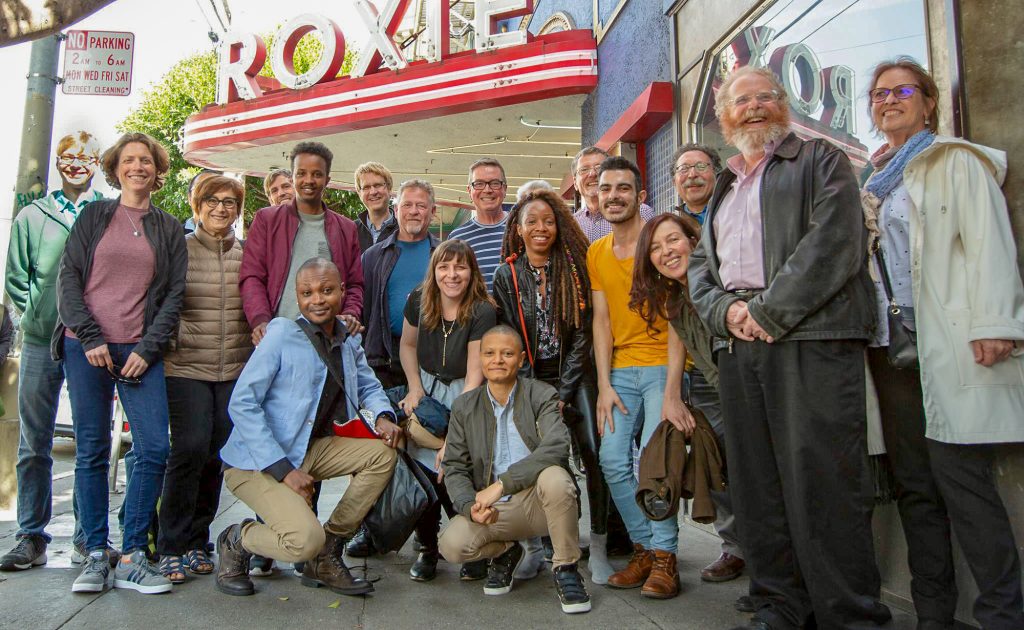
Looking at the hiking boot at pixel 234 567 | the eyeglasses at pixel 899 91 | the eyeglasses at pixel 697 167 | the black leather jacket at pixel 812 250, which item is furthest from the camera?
the eyeglasses at pixel 697 167

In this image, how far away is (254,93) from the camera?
476 inches

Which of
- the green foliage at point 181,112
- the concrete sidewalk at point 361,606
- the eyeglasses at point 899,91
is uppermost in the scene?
the green foliage at point 181,112

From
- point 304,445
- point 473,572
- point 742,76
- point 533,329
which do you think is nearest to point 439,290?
point 533,329

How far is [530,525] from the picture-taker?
352cm

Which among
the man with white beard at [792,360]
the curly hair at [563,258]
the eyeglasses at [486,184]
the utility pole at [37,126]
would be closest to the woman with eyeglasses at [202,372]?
the eyeglasses at [486,184]

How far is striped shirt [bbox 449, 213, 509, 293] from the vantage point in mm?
4648

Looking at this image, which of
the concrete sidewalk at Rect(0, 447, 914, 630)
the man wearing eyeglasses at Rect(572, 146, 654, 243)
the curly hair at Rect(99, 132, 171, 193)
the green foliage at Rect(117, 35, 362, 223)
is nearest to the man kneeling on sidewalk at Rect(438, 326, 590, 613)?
the concrete sidewalk at Rect(0, 447, 914, 630)

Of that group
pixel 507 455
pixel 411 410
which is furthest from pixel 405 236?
pixel 507 455

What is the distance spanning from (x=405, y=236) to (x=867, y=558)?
125 inches

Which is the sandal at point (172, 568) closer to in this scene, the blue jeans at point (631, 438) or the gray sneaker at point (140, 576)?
the gray sneaker at point (140, 576)

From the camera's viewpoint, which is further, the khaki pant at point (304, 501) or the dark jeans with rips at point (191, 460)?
the dark jeans with rips at point (191, 460)

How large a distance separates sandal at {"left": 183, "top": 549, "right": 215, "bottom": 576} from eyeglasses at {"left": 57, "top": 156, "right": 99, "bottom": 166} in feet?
7.54

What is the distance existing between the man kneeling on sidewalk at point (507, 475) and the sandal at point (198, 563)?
1.26 m

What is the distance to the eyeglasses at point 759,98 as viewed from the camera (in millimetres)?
3000
